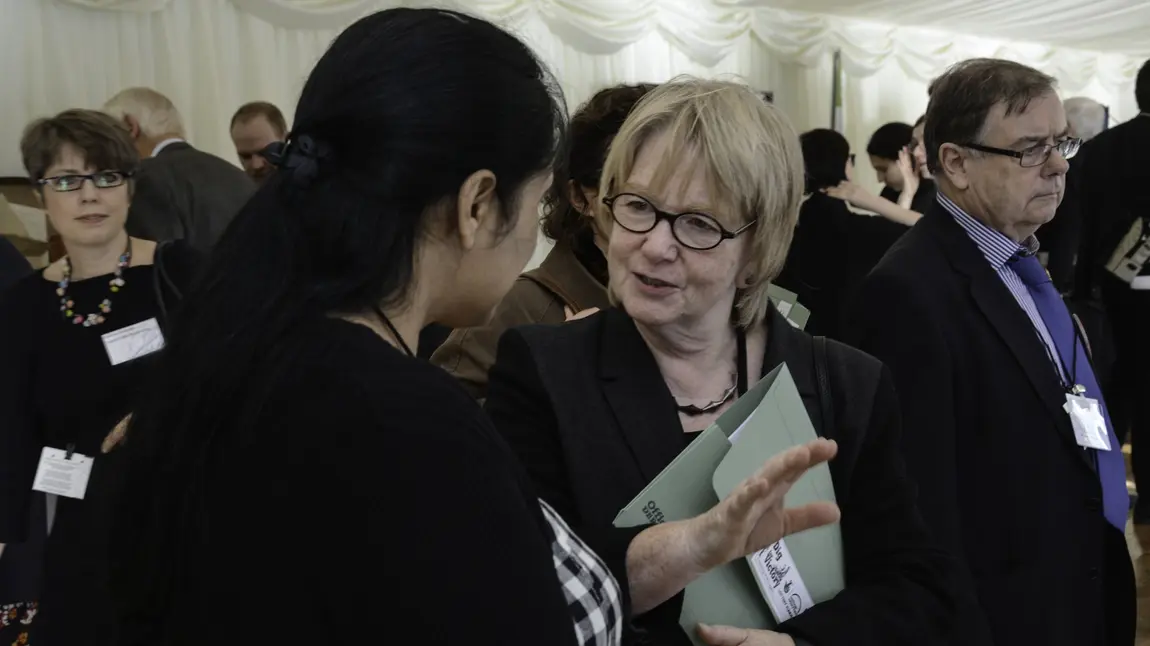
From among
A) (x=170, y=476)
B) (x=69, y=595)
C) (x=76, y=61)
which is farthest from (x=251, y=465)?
(x=76, y=61)

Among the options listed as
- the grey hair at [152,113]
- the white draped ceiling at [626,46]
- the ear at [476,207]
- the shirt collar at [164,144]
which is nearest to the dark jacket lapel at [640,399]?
the ear at [476,207]

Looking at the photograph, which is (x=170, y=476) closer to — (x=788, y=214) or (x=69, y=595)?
(x=788, y=214)

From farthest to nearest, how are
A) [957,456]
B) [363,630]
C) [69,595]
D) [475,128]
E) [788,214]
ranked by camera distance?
[69,595], [957,456], [788,214], [475,128], [363,630]

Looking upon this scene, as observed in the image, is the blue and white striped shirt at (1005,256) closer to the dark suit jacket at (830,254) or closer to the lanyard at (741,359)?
the lanyard at (741,359)

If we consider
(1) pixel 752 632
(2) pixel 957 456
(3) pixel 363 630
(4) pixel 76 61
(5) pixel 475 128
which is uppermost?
(5) pixel 475 128

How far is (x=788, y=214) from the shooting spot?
1.46 m

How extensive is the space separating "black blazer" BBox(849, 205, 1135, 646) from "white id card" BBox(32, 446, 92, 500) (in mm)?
1833

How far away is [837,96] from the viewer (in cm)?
957

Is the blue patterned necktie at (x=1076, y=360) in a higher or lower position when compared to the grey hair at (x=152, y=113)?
higher

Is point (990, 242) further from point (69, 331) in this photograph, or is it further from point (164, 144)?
point (164, 144)

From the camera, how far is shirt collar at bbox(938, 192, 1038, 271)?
2105 millimetres

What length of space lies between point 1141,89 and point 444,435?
4377 millimetres

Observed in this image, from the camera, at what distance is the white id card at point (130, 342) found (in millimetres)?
2561

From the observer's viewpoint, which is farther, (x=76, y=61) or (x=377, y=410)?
(x=76, y=61)
